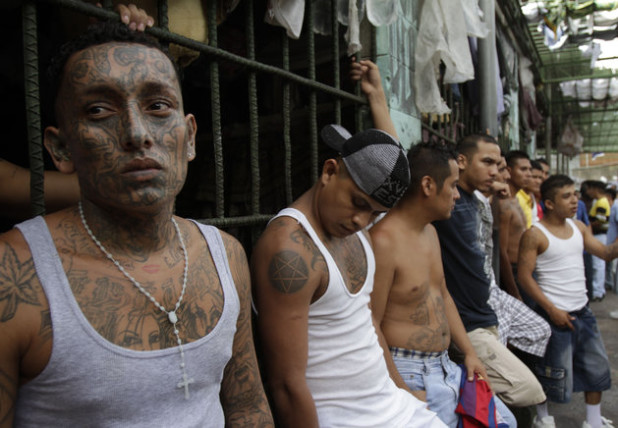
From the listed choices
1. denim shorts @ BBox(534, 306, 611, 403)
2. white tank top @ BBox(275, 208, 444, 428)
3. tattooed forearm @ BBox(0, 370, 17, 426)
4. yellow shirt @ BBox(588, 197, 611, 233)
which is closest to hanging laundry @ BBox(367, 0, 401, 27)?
white tank top @ BBox(275, 208, 444, 428)

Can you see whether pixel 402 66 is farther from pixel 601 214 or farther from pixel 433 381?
pixel 601 214

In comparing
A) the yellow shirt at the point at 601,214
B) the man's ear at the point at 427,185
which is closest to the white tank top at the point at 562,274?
the man's ear at the point at 427,185

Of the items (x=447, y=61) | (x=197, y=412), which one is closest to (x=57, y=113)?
(x=197, y=412)

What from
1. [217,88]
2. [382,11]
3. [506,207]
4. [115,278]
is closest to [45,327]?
[115,278]

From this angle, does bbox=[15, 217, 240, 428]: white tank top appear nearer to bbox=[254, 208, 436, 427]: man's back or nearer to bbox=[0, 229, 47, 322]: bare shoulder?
bbox=[0, 229, 47, 322]: bare shoulder

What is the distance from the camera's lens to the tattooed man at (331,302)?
182 centimetres

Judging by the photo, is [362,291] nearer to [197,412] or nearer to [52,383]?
[197,412]

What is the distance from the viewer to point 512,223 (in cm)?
509

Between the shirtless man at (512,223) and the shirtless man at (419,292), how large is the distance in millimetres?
2226

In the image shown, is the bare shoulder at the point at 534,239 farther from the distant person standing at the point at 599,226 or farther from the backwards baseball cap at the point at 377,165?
the distant person standing at the point at 599,226

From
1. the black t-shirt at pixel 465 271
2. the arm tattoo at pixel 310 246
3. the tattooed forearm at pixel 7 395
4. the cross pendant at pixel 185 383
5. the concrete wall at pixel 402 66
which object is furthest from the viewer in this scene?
the concrete wall at pixel 402 66

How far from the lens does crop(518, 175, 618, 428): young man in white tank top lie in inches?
165

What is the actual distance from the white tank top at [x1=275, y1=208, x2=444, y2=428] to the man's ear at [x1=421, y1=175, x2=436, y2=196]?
985 mm

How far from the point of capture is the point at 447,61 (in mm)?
3885
